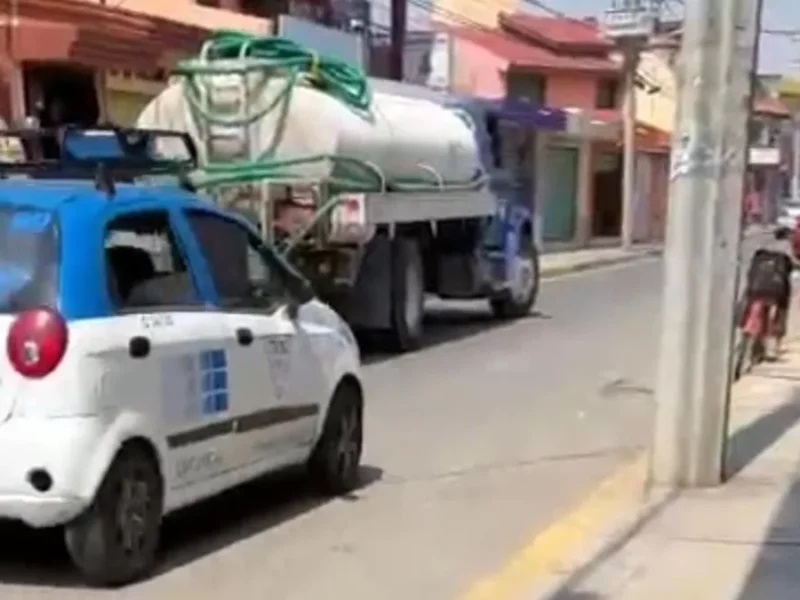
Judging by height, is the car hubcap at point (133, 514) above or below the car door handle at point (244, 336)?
below

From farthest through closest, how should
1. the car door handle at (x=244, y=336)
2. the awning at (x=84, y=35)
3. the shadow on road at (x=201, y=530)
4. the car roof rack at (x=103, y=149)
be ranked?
1. the awning at (x=84, y=35)
2. the car roof rack at (x=103, y=149)
3. the car door handle at (x=244, y=336)
4. the shadow on road at (x=201, y=530)

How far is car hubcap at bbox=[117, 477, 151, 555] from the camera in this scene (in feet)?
24.1

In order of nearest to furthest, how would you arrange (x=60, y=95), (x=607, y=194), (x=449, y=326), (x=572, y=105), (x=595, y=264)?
(x=449, y=326) < (x=60, y=95) < (x=595, y=264) < (x=607, y=194) < (x=572, y=105)

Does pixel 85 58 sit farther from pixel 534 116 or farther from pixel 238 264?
pixel 534 116

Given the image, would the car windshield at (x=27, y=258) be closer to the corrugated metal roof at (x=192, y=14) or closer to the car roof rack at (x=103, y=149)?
the car roof rack at (x=103, y=149)

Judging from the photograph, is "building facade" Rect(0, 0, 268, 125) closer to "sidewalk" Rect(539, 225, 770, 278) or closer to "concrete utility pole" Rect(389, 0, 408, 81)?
"concrete utility pole" Rect(389, 0, 408, 81)

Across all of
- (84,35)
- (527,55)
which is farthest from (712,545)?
(527,55)

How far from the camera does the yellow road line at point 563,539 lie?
7363 mm

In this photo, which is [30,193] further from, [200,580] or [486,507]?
[486,507]

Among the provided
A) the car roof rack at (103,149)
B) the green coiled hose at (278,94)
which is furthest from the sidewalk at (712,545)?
the green coiled hose at (278,94)

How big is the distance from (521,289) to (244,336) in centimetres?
1472

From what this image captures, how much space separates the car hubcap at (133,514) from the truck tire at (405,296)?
1049cm

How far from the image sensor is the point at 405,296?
18188mm

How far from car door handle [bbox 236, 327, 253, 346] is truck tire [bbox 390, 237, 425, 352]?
380 inches
